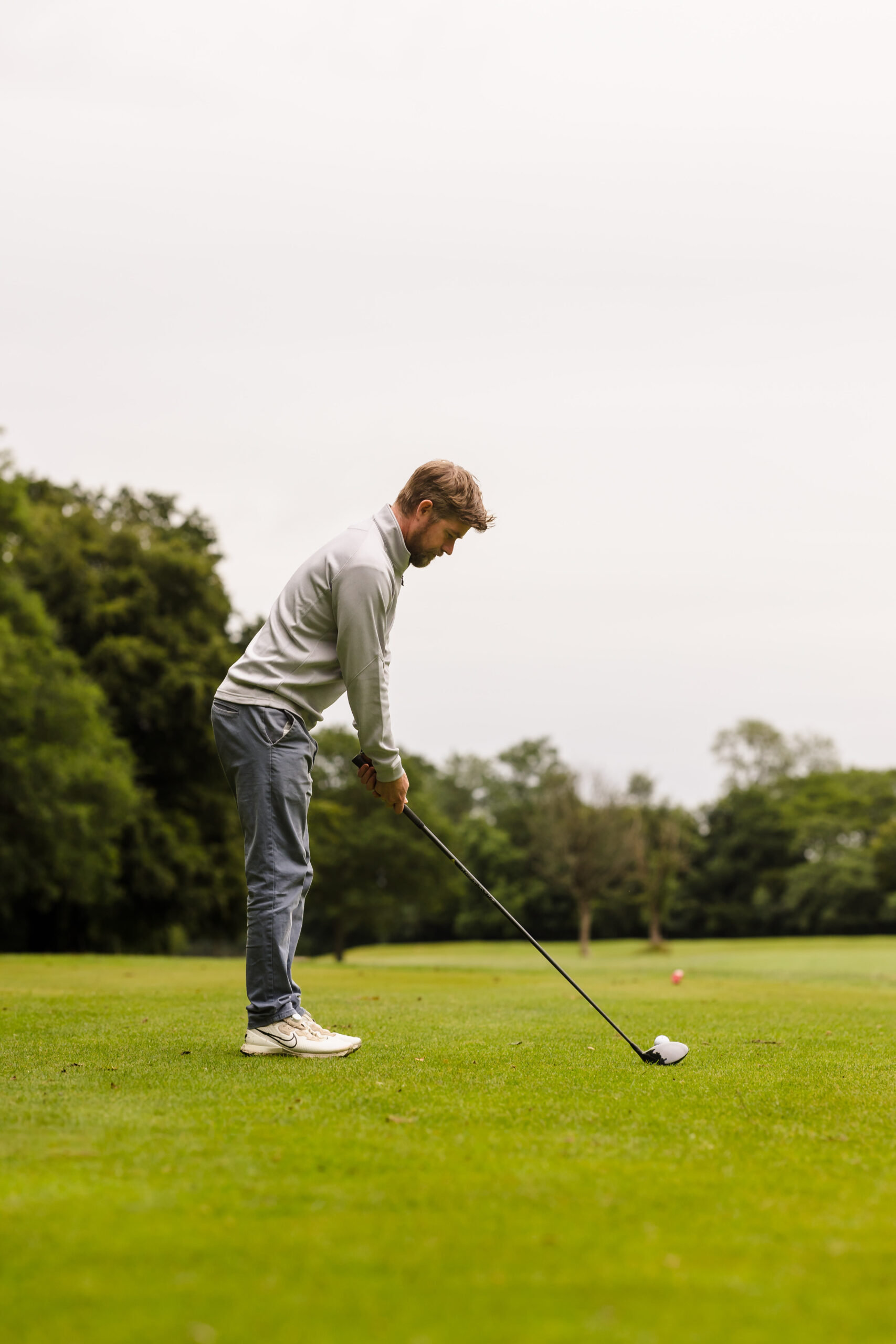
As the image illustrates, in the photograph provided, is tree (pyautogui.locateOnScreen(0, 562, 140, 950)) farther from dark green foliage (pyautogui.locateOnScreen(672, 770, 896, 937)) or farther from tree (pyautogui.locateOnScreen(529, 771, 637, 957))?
dark green foliage (pyautogui.locateOnScreen(672, 770, 896, 937))

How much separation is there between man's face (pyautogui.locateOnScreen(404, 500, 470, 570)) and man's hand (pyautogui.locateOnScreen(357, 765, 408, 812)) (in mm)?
974

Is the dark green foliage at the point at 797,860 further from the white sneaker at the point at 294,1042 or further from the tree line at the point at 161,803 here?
the white sneaker at the point at 294,1042

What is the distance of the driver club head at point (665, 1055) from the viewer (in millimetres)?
4441

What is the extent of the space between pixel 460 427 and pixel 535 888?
3474 centimetres

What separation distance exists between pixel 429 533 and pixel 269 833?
1.51 metres

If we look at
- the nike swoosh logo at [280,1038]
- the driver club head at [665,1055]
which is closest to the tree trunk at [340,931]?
the nike swoosh logo at [280,1038]

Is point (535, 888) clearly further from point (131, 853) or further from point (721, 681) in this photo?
point (131, 853)

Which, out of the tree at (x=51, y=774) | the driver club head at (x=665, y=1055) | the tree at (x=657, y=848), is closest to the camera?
the driver club head at (x=665, y=1055)

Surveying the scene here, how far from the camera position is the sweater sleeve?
15.5ft

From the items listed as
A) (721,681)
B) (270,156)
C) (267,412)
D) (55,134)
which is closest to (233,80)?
(55,134)

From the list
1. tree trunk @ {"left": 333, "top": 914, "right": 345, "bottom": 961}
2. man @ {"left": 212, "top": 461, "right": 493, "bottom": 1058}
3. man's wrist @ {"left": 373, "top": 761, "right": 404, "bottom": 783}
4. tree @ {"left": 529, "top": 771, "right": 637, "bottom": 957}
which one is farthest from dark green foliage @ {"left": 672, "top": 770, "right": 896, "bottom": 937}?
man @ {"left": 212, "top": 461, "right": 493, "bottom": 1058}

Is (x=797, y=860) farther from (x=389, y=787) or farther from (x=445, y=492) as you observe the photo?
(x=445, y=492)

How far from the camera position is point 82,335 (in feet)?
82.9

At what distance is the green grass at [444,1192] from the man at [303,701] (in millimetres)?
419
